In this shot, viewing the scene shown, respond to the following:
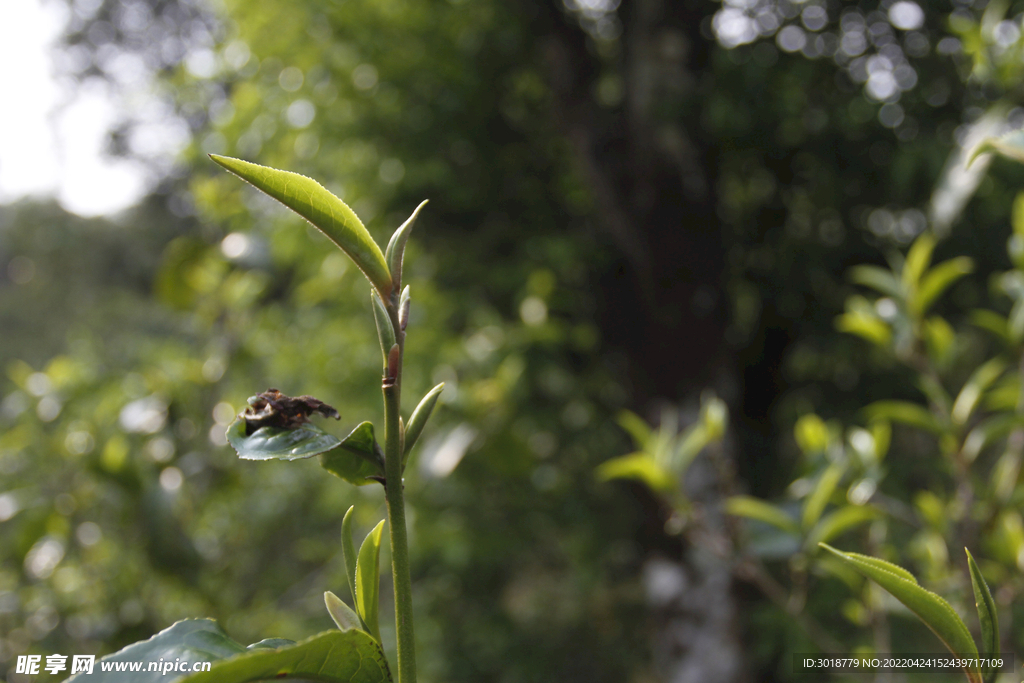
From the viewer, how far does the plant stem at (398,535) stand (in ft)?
0.89

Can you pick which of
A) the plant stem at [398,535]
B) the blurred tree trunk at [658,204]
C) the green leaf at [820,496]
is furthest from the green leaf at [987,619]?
the blurred tree trunk at [658,204]

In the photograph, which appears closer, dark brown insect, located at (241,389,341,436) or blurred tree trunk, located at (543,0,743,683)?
dark brown insect, located at (241,389,341,436)

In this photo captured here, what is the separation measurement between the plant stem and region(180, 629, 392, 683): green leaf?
1 centimetres

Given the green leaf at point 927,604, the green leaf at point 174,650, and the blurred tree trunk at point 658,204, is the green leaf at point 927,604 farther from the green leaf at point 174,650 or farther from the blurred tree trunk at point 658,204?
the blurred tree trunk at point 658,204

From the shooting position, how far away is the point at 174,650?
28cm

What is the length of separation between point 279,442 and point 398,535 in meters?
0.08

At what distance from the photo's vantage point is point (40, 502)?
3.54 ft

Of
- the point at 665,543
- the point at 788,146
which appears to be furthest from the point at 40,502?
the point at 788,146

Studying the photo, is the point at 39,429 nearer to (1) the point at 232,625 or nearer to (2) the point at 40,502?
(2) the point at 40,502

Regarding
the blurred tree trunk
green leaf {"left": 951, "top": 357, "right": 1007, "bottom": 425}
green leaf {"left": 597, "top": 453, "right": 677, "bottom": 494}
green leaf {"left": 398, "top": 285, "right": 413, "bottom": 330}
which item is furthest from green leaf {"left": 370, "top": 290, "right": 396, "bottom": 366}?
the blurred tree trunk

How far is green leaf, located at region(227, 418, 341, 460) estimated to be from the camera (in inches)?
11.3

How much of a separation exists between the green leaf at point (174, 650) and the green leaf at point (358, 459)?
0.09m

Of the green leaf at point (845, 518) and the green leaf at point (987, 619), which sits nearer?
the green leaf at point (987, 619)

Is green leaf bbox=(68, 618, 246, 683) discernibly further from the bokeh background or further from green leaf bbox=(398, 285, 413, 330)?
the bokeh background
